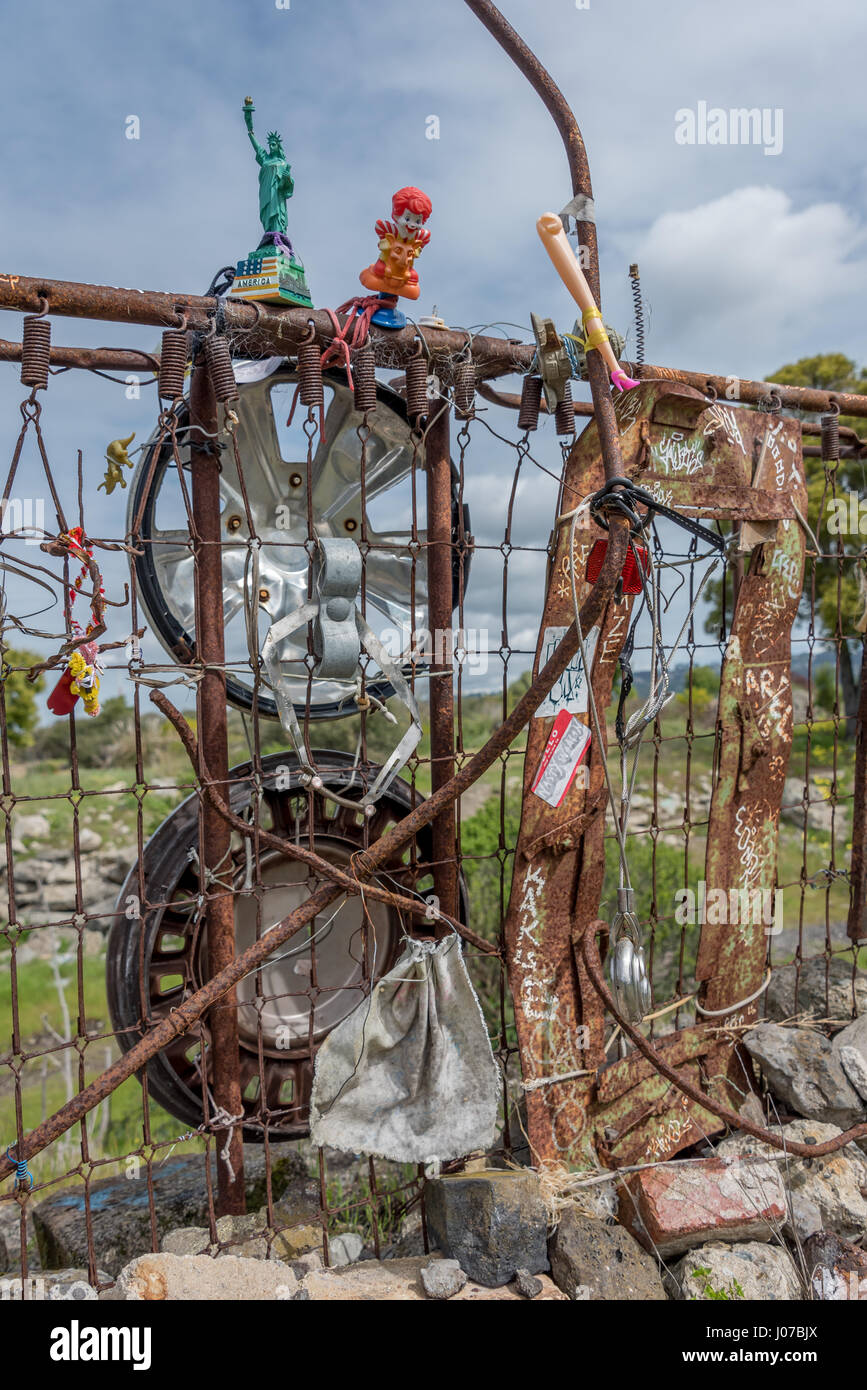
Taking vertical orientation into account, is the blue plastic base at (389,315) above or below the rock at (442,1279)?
above

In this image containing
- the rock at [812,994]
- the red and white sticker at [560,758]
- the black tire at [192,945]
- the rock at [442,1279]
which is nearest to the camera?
the rock at [442,1279]

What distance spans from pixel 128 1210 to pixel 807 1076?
2.47 meters

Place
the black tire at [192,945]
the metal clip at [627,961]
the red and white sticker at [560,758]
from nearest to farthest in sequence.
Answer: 1. the metal clip at [627,961]
2. the black tire at [192,945]
3. the red and white sticker at [560,758]

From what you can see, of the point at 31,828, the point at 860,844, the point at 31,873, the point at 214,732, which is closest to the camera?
the point at 214,732

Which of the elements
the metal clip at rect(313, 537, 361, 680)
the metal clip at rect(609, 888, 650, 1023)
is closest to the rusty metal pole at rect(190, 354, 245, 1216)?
the metal clip at rect(313, 537, 361, 680)

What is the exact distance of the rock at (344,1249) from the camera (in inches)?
109

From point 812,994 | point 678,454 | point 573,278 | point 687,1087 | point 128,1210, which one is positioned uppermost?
point 573,278

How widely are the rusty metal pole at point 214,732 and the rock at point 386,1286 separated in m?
0.44

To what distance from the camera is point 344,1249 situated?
110 inches

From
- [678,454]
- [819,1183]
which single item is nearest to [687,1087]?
[819,1183]

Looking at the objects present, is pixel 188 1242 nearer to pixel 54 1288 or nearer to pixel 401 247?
pixel 54 1288

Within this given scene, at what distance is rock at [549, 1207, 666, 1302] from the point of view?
2438 millimetres

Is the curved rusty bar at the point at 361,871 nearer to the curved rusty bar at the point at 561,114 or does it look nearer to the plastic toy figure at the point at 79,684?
the curved rusty bar at the point at 561,114

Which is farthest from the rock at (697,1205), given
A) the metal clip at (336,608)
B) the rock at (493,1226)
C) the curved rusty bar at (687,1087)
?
the metal clip at (336,608)
